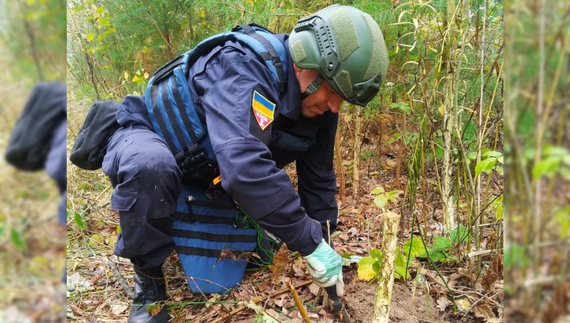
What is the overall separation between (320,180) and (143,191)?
116 centimetres

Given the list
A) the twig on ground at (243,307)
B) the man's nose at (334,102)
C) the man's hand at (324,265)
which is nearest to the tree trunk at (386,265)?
the man's hand at (324,265)

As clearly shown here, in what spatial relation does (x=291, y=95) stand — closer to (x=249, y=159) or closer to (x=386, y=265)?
(x=249, y=159)

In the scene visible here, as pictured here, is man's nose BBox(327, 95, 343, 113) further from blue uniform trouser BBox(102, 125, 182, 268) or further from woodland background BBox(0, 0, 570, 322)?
blue uniform trouser BBox(102, 125, 182, 268)

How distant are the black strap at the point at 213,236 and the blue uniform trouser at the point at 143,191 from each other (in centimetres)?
29

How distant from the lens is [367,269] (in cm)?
204

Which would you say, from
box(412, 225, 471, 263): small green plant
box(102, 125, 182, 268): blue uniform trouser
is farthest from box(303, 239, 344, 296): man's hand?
box(102, 125, 182, 268): blue uniform trouser

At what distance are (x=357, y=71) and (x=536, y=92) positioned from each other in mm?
1566

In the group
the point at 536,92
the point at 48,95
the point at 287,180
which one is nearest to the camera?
the point at 536,92

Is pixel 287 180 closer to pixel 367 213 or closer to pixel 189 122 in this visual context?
pixel 189 122

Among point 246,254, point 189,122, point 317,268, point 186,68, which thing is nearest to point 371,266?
point 317,268

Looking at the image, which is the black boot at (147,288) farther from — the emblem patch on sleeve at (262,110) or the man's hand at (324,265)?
the emblem patch on sleeve at (262,110)

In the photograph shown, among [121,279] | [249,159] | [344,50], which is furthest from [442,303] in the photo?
[121,279]

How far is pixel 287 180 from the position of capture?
1.95 metres

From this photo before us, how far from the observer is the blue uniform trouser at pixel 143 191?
2125 mm
